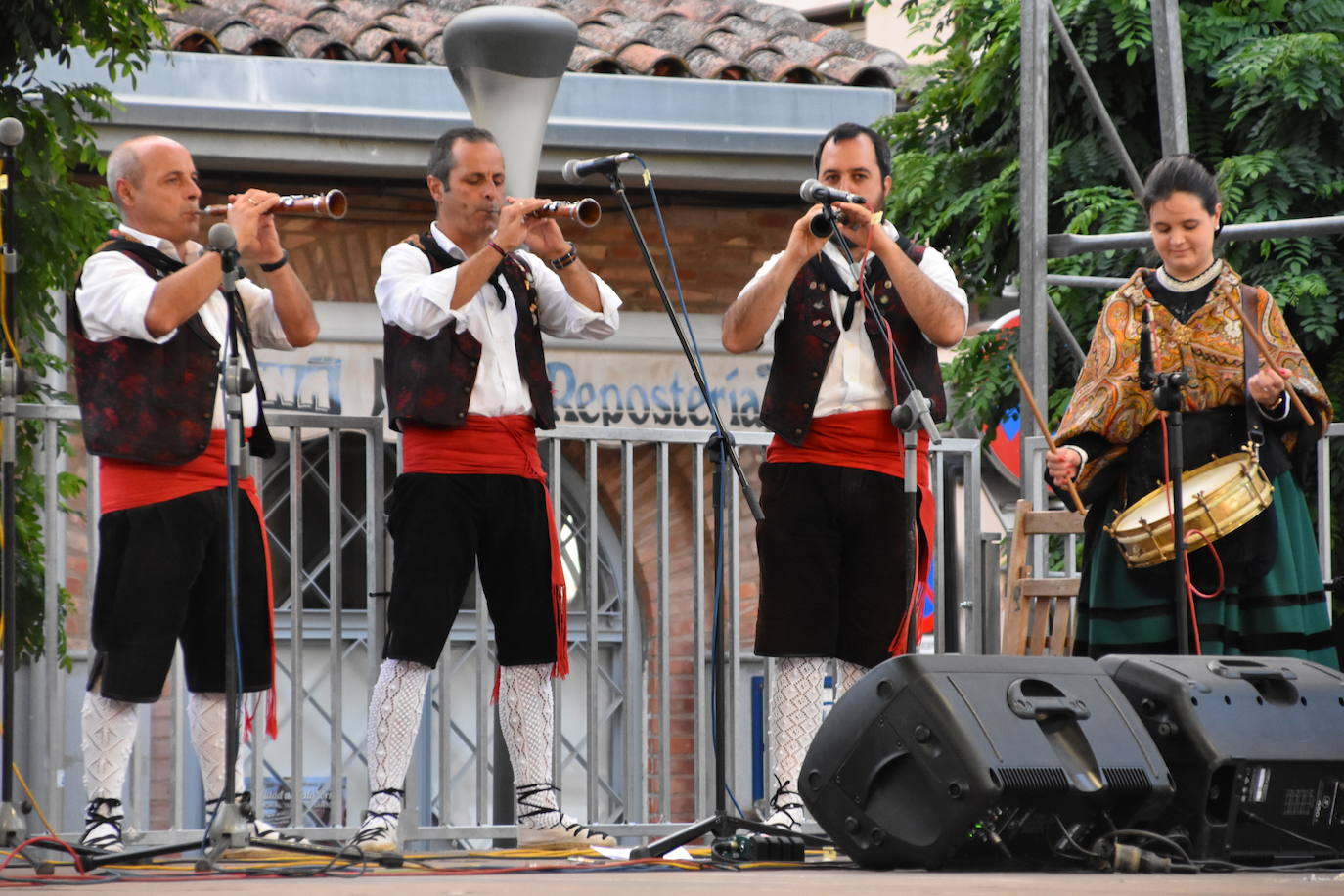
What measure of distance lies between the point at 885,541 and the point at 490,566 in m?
0.87

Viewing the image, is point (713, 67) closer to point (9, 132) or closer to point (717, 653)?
point (717, 653)

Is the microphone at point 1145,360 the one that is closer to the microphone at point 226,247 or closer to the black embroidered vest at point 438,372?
the black embroidered vest at point 438,372

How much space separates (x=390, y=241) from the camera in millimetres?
8359

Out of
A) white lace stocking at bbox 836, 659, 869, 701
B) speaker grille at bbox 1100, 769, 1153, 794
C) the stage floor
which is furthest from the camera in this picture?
white lace stocking at bbox 836, 659, 869, 701

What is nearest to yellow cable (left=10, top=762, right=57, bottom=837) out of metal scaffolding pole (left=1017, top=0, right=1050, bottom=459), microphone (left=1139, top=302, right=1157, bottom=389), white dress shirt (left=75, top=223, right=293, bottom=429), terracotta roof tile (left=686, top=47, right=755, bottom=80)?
white dress shirt (left=75, top=223, right=293, bottom=429)

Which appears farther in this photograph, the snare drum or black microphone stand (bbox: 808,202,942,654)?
the snare drum

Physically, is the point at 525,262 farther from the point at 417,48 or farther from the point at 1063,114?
the point at 1063,114

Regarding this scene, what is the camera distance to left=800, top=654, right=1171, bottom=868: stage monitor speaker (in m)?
3.32

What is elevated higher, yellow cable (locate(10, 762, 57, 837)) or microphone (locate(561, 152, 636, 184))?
microphone (locate(561, 152, 636, 184))

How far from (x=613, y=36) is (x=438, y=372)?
491 centimetres

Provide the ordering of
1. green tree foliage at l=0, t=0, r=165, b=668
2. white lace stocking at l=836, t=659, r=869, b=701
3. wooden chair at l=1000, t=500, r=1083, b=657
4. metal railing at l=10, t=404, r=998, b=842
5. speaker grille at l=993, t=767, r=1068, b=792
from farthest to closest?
1. wooden chair at l=1000, t=500, r=1083, b=657
2. green tree foliage at l=0, t=0, r=165, b=668
3. metal railing at l=10, t=404, r=998, b=842
4. white lace stocking at l=836, t=659, r=869, b=701
5. speaker grille at l=993, t=767, r=1068, b=792

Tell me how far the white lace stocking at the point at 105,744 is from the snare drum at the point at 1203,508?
221cm

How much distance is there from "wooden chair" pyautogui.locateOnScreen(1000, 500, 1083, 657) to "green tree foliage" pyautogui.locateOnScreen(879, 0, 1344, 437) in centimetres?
265

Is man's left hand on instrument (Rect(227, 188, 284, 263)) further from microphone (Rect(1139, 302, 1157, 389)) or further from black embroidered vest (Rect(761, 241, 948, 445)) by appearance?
microphone (Rect(1139, 302, 1157, 389))
